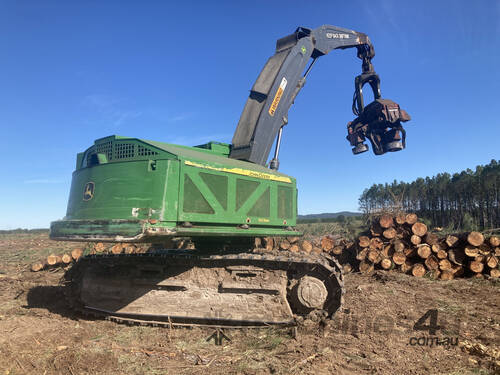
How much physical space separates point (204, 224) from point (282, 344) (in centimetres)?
191

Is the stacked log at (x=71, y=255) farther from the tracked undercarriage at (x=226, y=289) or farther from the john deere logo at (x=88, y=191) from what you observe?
→ the john deere logo at (x=88, y=191)

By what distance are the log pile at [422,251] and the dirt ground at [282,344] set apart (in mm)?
2128

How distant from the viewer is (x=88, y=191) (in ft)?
16.8

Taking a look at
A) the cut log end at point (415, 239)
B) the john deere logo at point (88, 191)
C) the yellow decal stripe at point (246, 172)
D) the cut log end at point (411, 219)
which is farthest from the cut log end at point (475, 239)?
the john deere logo at point (88, 191)

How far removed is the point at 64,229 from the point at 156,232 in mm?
1691

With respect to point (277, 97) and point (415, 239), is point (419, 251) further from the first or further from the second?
point (277, 97)

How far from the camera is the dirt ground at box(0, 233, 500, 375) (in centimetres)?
394

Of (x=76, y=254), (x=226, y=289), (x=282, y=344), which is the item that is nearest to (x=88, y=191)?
(x=226, y=289)

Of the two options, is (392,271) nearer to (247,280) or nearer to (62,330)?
(247,280)

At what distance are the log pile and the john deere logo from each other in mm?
7534

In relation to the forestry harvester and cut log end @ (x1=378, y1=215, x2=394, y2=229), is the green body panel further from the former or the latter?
cut log end @ (x1=378, y1=215, x2=394, y2=229)

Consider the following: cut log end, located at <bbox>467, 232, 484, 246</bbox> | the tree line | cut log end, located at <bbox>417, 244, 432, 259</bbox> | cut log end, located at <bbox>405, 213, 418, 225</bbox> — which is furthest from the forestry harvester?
the tree line

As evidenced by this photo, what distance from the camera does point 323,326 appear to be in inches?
205

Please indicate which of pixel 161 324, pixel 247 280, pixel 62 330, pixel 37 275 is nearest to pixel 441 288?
pixel 247 280
